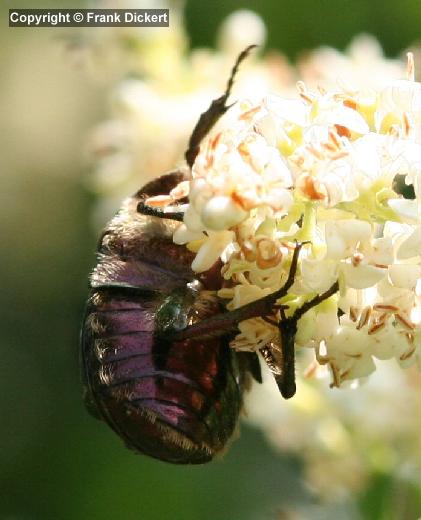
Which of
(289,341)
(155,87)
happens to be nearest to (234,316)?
(289,341)

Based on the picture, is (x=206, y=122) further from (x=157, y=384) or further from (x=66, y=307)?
(x=66, y=307)

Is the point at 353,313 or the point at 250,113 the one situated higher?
the point at 250,113

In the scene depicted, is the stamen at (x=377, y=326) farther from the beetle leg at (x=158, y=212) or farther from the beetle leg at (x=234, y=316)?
the beetle leg at (x=158, y=212)

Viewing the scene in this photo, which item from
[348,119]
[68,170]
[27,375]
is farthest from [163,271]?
[68,170]

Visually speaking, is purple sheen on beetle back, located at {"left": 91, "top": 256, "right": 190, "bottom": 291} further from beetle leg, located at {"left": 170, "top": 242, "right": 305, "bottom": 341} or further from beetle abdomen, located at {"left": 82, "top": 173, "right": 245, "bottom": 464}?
beetle leg, located at {"left": 170, "top": 242, "right": 305, "bottom": 341}

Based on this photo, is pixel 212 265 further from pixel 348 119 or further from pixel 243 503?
pixel 243 503

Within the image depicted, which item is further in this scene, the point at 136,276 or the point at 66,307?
the point at 66,307

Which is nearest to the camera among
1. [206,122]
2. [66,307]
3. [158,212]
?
[158,212]
